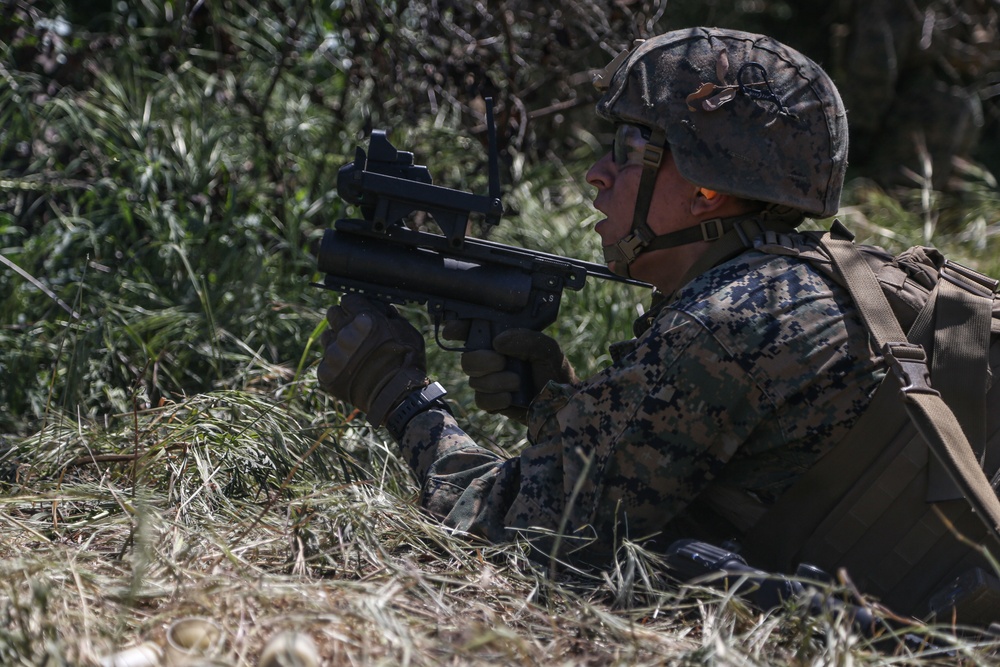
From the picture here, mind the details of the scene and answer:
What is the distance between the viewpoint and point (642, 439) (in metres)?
2.44

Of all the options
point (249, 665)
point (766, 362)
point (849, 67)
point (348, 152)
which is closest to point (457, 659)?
point (249, 665)

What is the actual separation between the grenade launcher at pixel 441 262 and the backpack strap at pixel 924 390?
782 millimetres

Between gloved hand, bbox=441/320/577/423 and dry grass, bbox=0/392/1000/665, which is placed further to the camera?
gloved hand, bbox=441/320/577/423

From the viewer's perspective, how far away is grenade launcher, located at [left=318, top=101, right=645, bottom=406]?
3.06 meters

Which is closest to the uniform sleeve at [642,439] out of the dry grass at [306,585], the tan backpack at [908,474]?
the dry grass at [306,585]

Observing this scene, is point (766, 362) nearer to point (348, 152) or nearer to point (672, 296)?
point (672, 296)

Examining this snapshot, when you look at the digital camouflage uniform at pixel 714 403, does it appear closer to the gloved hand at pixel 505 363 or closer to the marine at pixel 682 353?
the marine at pixel 682 353

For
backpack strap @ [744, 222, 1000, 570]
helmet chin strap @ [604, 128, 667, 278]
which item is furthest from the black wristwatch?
backpack strap @ [744, 222, 1000, 570]

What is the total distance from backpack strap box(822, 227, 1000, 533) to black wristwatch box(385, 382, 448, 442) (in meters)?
1.24

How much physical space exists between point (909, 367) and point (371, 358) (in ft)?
5.12

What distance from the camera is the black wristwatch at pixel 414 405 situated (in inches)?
123

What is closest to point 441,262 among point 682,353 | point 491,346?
point 491,346

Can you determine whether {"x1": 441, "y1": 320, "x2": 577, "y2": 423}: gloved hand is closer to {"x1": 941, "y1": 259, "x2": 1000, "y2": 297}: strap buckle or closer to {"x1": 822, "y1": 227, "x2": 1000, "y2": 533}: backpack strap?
{"x1": 822, "y1": 227, "x2": 1000, "y2": 533}: backpack strap

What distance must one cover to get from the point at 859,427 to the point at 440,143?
11.1 ft
